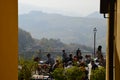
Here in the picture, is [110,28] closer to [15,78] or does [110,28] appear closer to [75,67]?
[75,67]

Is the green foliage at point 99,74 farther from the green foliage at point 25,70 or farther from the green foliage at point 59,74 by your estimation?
the green foliage at point 25,70

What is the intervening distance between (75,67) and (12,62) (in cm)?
694

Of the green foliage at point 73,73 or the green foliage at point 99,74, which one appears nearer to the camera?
the green foliage at point 99,74

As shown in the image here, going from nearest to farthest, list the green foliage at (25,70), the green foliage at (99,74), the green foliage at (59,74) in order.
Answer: the green foliage at (25,70)
the green foliage at (99,74)
the green foliage at (59,74)

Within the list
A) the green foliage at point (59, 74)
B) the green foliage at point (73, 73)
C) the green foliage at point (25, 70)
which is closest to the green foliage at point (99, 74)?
the green foliage at point (73, 73)

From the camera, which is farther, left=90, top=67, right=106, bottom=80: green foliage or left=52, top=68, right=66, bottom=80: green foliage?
left=52, top=68, right=66, bottom=80: green foliage

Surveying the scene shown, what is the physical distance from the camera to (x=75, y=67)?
10.4 meters

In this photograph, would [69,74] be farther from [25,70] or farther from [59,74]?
[25,70]

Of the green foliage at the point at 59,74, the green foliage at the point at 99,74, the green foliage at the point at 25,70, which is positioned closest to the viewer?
the green foliage at the point at 25,70

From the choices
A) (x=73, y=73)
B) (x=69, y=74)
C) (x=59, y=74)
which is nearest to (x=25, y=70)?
(x=59, y=74)

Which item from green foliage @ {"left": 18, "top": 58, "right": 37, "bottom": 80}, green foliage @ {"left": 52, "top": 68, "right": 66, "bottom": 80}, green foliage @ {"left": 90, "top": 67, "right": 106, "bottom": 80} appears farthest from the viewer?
green foliage @ {"left": 52, "top": 68, "right": 66, "bottom": 80}

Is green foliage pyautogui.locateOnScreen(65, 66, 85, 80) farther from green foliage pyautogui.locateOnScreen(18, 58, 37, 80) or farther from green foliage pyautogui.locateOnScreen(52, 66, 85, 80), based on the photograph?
green foliage pyautogui.locateOnScreen(18, 58, 37, 80)

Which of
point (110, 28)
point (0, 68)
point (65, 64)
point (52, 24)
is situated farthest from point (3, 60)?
point (52, 24)

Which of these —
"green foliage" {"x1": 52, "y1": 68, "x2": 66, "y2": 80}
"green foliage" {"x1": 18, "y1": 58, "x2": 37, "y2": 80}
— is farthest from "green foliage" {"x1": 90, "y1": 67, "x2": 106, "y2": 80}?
"green foliage" {"x1": 18, "y1": 58, "x2": 37, "y2": 80}
